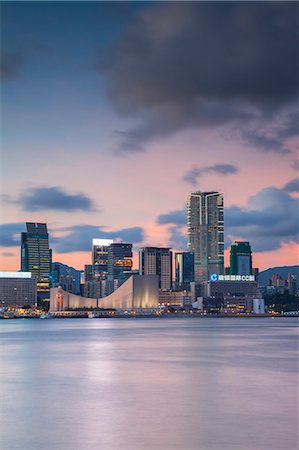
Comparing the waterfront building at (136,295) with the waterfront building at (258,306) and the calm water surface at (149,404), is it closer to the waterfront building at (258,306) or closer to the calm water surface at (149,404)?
the waterfront building at (258,306)

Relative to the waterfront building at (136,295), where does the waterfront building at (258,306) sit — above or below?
below

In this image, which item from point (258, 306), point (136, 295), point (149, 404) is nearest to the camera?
point (149, 404)

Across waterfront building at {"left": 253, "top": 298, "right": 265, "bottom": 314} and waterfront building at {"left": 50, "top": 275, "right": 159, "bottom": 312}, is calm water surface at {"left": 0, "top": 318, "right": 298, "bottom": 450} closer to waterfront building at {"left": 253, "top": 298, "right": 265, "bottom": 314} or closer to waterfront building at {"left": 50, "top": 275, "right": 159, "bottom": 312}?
waterfront building at {"left": 50, "top": 275, "right": 159, "bottom": 312}

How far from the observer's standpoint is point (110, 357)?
3625 centimetres

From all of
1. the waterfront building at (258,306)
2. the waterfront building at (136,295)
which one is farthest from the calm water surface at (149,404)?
the waterfront building at (258,306)

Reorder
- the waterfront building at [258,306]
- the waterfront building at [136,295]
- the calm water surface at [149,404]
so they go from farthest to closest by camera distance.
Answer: the waterfront building at [258,306] < the waterfront building at [136,295] < the calm water surface at [149,404]

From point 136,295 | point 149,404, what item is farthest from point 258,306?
point 149,404

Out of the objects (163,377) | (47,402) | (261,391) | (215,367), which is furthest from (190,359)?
(47,402)

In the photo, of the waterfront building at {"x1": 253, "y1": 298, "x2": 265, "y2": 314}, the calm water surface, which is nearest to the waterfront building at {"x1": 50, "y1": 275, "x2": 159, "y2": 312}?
the waterfront building at {"x1": 253, "y1": 298, "x2": 265, "y2": 314}

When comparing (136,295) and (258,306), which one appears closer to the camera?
(136,295)

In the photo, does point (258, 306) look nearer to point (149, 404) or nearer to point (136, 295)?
point (136, 295)

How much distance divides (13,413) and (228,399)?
259 inches

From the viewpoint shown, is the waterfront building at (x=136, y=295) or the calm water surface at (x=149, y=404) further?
the waterfront building at (x=136, y=295)

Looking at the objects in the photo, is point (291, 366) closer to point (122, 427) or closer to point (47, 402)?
point (47, 402)
